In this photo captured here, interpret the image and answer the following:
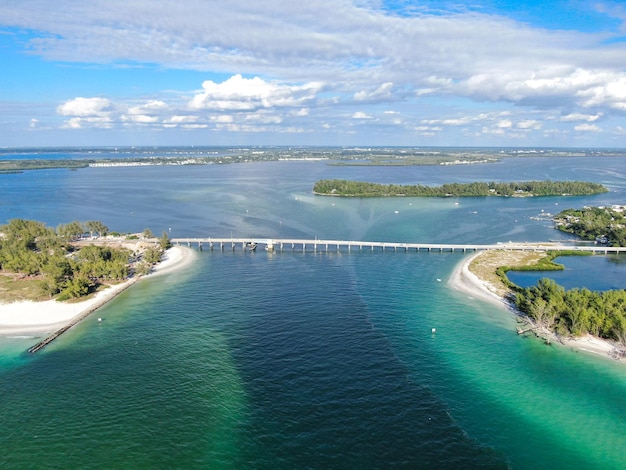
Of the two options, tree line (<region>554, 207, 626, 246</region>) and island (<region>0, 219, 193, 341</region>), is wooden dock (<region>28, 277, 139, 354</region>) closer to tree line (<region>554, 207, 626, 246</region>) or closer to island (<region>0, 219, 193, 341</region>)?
island (<region>0, 219, 193, 341</region>)

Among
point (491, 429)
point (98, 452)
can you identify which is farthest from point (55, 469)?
point (491, 429)

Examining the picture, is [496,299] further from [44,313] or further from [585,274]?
[44,313]

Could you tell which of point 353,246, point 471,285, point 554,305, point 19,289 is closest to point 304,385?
point 554,305

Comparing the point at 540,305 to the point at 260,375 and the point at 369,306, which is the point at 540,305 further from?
the point at 260,375

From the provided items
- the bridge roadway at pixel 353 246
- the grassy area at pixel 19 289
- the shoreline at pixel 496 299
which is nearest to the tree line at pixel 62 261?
the grassy area at pixel 19 289

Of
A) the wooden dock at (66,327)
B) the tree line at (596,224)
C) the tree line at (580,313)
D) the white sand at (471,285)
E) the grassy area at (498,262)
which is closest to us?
the wooden dock at (66,327)

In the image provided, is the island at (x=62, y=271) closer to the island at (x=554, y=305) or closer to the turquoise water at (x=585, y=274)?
the island at (x=554, y=305)

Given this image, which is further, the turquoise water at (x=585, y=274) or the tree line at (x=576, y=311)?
the turquoise water at (x=585, y=274)
